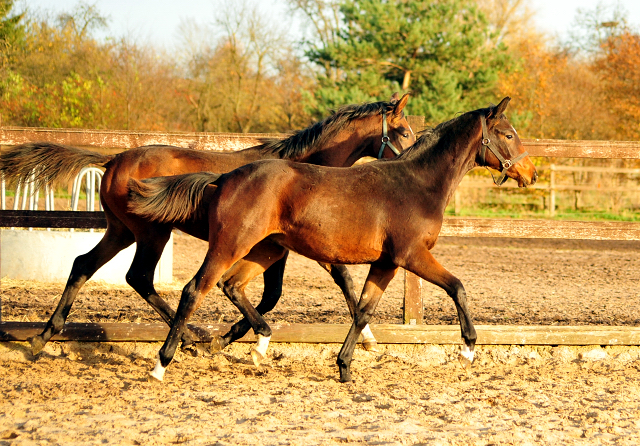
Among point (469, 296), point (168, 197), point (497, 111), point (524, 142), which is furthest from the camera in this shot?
point (469, 296)

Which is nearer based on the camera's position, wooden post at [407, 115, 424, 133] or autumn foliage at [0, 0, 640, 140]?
wooden post at [407, 115, 424, 133]

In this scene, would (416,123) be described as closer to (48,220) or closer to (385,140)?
(385,140)

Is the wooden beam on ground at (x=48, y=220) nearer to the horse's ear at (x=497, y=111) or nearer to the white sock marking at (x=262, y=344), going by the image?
the white sock marking at (x=262, y=344)

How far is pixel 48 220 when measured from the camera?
16.4 ft

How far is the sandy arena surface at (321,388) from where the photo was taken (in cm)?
299

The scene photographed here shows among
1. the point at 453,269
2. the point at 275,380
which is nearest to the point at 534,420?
the point at 275,380

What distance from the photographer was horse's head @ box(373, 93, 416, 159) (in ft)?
16.1

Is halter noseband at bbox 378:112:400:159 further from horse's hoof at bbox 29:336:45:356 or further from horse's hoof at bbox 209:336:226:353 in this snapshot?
horse's hoof at bbox 29:336:45:356

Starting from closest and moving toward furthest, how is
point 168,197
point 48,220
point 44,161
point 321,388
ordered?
point 321,388, point 168,197, point 44,161, point 48,220

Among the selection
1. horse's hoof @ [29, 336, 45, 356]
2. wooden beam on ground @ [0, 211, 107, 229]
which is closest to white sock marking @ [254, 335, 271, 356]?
horse's hoof @ [29, 336, 45, 356]

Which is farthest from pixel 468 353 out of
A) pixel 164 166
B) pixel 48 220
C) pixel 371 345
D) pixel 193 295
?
pixel 48 220

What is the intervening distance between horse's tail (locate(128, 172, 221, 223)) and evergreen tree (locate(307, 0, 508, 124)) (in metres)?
15.5

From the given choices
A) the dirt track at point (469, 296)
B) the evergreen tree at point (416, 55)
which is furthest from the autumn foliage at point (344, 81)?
the dirt track at point (469, 296)

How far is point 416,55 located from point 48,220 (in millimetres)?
17093
